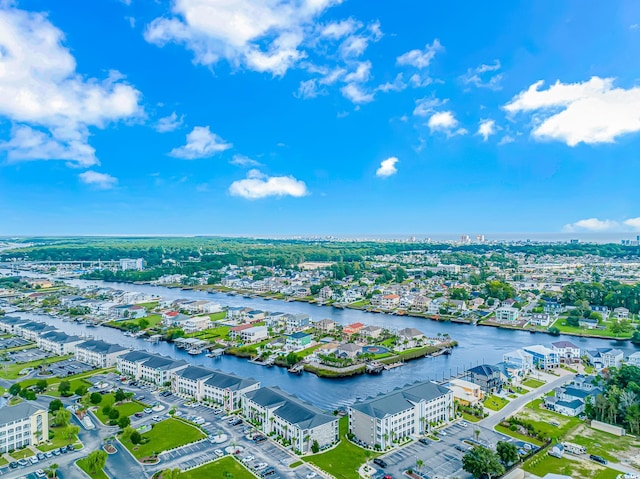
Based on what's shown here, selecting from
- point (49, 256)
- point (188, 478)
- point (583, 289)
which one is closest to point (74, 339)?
point (188, 478)

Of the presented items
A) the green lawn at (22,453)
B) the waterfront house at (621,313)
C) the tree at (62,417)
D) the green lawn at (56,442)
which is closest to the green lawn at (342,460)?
the green lawn at (56,442)

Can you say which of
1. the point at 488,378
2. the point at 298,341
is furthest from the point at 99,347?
the point at 488,378

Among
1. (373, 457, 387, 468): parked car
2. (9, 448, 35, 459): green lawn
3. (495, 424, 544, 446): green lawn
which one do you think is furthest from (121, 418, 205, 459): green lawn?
(495, 424, 544, 446): green lawn

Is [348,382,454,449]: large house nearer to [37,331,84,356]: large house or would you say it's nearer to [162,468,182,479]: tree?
[162,468,182,479]: tree

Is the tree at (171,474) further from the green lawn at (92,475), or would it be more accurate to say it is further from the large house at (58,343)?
the large house at (58,343)

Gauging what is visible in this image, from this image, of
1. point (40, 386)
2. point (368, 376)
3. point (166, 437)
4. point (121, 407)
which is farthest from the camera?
point (368, 376)

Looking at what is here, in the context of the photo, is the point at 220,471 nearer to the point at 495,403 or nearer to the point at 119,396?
the point at 119,396
